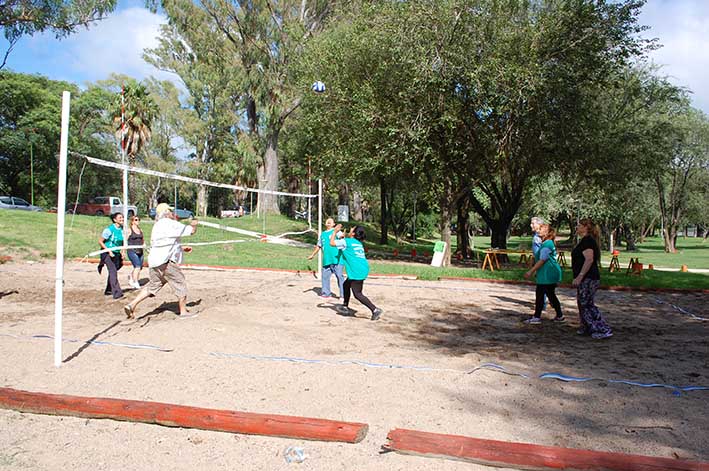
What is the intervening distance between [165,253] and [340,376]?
151 inches

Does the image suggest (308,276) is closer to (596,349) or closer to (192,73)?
(596,349)

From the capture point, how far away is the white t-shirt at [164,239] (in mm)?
7855

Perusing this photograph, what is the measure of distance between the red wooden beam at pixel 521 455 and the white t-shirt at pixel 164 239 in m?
5.30

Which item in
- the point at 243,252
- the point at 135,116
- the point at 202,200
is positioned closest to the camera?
the point at 243,252

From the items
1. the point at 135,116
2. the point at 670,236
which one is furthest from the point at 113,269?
the point at 670,236

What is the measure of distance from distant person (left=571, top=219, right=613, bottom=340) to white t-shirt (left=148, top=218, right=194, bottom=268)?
5.76 m

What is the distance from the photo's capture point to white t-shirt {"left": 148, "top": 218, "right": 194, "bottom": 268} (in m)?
7.86

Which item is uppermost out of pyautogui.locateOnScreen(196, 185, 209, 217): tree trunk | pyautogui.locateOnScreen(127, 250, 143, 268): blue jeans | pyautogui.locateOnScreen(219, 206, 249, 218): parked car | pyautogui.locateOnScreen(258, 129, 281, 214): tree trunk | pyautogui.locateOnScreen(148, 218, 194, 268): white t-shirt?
pyautogui.locateOnScreen(258, 129, 281, 214): tree trunk

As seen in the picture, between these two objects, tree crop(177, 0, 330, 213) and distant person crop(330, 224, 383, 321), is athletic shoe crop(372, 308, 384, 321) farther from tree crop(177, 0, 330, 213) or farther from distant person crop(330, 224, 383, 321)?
tree crop(177, 0, 330, 213)

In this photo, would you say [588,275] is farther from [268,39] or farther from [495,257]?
[268,39]

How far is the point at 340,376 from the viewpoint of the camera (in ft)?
17.9

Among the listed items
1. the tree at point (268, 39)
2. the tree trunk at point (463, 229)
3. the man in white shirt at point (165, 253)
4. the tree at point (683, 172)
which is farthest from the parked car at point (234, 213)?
the tree at point (683, 172)

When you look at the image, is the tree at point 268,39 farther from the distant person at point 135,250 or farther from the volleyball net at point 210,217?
the distant person at point 135,250

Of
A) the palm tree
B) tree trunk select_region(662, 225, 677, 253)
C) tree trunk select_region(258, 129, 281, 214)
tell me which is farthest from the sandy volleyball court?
tree trunk select_region(662, 225, 677, 253)
